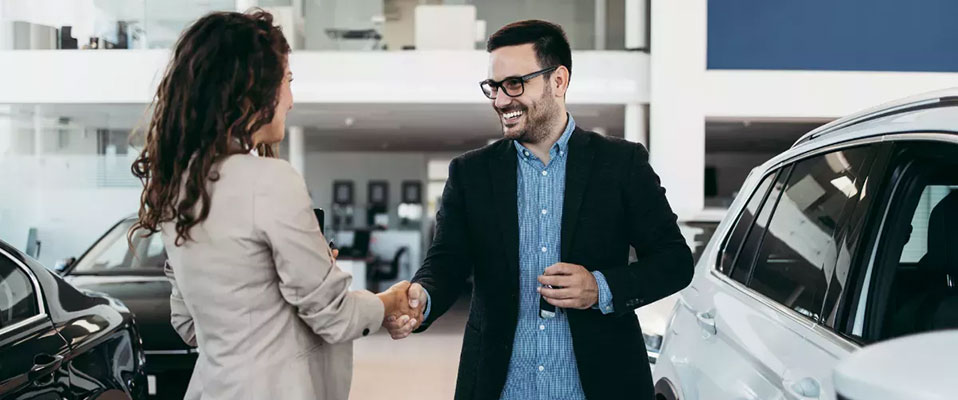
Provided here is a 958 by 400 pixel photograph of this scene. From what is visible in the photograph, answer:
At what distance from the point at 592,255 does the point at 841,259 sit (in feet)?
1.59

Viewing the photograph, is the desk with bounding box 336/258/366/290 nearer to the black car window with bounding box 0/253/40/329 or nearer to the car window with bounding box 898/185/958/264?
the black car window with bounding box 0/253/40/329

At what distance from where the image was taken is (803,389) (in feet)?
4.73

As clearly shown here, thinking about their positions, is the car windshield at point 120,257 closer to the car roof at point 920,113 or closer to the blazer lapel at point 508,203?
the blazer lapel at point 508,203

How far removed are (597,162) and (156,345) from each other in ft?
10.5

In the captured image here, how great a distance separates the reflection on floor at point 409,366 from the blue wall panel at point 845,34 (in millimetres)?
4619

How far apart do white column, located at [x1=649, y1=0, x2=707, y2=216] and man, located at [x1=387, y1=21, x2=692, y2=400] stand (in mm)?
7940

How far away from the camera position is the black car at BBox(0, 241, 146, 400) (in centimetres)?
230

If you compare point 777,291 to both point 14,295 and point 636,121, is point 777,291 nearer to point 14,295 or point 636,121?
point 14,295

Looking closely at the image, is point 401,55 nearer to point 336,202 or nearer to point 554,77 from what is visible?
point 554,77

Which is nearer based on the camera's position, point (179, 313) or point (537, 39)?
point (179, 313)

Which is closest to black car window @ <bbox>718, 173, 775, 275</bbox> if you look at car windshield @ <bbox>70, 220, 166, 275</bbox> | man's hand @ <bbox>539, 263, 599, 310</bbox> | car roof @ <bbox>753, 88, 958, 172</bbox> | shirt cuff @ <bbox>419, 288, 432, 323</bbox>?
car roof @ <bbox>753, 88, 958, 172</bbox>

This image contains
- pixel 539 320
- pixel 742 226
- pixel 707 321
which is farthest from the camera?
pixel 742 226

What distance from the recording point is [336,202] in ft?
70.0

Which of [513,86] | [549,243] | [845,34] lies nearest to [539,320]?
[549,243]
